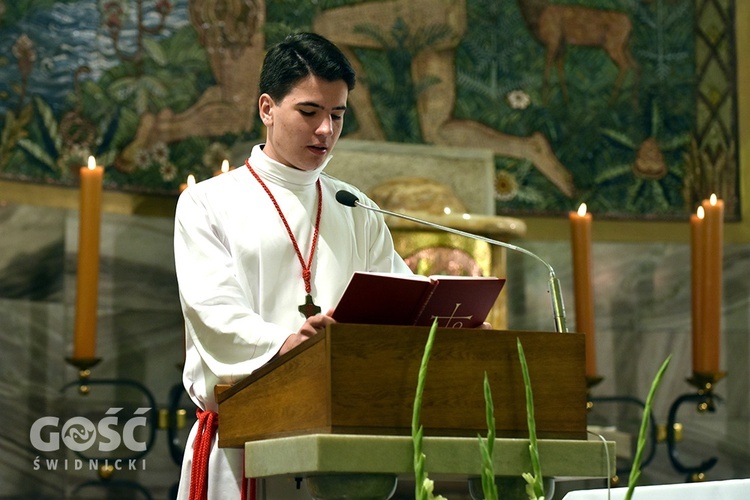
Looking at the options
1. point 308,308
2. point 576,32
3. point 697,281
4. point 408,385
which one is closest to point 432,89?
point 576,32

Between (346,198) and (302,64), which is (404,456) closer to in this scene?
(346,198)

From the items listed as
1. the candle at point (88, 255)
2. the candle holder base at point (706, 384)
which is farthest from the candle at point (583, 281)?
the candle at point (88, 255)

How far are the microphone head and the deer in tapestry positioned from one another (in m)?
4.16

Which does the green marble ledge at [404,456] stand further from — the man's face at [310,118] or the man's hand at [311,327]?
the man's face at [310,118]

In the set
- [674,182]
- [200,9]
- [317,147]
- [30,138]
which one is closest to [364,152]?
[200,9]

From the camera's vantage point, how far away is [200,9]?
641 centimetres

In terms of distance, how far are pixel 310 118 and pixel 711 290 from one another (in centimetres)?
336

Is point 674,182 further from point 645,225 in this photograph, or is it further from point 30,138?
point 30,138

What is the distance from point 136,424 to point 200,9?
2.22 meters

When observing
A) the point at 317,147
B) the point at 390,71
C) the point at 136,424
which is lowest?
the point at 136,424

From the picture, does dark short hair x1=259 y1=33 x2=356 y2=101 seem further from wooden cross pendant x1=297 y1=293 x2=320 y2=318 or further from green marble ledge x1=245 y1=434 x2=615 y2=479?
green marble ledge x1=245 y1=434 x2=615 y2=479

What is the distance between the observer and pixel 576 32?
23.3ft

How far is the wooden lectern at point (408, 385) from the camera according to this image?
96.8 inches

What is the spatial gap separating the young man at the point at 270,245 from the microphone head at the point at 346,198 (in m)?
0.30
